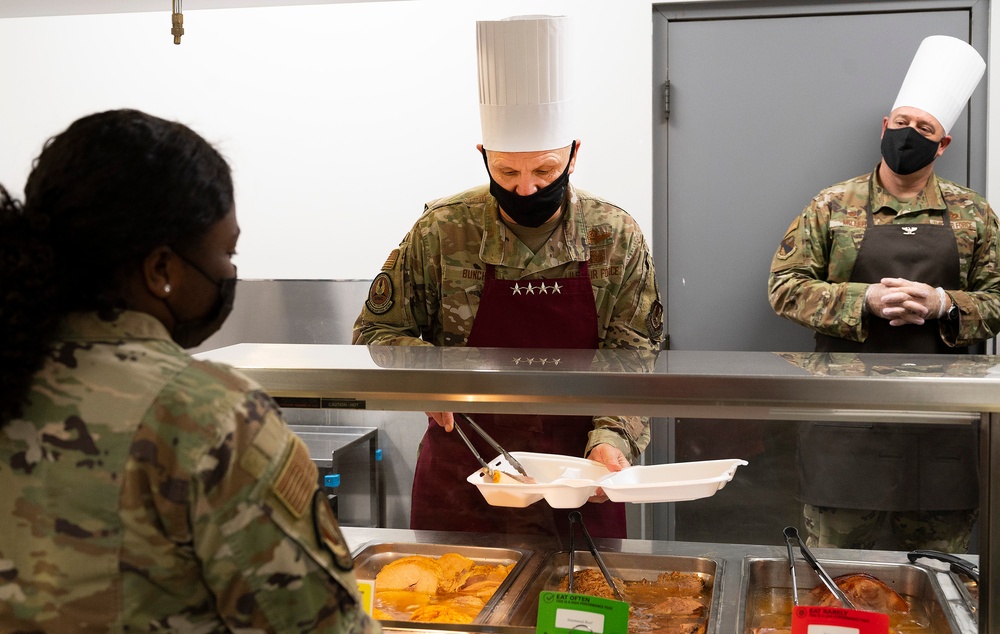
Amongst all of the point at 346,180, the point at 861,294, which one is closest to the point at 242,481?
the point at 861,294

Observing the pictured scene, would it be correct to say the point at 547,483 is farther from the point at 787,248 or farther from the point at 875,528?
the point at 787,248

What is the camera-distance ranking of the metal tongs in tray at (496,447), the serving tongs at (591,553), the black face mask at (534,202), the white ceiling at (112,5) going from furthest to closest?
the white ceiling at (112,5) → the black face mask at (534,202) → the metal tongs in tray at (496,447) → the serving tongs at (591,553)

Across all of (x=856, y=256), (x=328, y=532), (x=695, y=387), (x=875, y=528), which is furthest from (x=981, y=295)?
(x=328, y=532)

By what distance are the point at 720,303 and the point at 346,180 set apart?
5.13 ft

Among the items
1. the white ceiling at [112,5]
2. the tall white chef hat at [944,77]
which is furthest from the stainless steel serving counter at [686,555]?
the white ceiling at [112,5]

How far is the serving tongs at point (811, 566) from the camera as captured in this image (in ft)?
5.01

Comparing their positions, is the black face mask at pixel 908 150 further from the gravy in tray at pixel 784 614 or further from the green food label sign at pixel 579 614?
the green food label sign at pixel 579 614

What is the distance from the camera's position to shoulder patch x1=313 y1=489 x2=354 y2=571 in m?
0.89

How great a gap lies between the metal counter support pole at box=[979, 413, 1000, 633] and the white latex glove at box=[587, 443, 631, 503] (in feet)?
2.08

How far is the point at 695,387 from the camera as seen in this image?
4.37 ft

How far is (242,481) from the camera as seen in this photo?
83 centimetres

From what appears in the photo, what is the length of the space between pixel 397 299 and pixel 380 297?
0.04 meters

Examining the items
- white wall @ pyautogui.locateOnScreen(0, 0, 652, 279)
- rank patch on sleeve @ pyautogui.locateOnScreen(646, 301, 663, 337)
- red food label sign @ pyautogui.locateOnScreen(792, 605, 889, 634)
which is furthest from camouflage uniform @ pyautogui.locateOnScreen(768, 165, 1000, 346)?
red food label sign @ pyautogui.locateOnScreen(792, 605, 889, 634)

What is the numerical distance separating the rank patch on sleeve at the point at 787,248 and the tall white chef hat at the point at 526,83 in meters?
1.27
